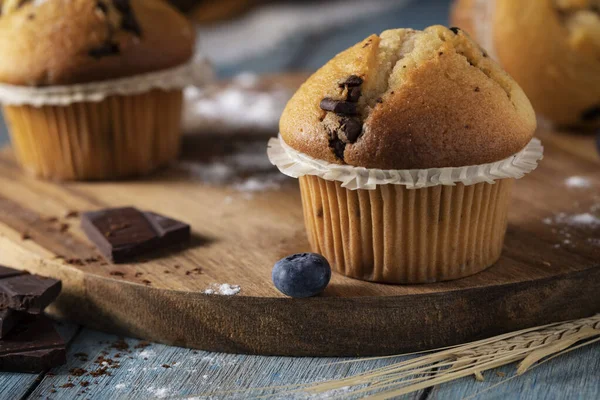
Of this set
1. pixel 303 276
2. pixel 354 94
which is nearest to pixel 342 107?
pixel 354 94

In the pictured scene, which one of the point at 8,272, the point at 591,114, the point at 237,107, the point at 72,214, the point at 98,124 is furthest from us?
the point at 237,107

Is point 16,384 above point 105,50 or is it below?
below

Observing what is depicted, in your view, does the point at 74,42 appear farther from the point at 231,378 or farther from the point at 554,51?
the point at 554,51

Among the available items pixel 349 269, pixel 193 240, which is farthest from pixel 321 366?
pixel 193 240

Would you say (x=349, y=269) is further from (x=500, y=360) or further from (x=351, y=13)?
(x=351, y=13)

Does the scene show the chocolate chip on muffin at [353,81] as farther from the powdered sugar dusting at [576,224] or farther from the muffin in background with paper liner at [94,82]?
the muffin in background with paper liner at [94,82]

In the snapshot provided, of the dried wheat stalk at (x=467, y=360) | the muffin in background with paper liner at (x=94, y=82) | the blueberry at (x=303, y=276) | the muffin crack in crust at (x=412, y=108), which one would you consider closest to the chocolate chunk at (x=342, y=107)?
the muffin crack in crust at (x=412, y=108)
